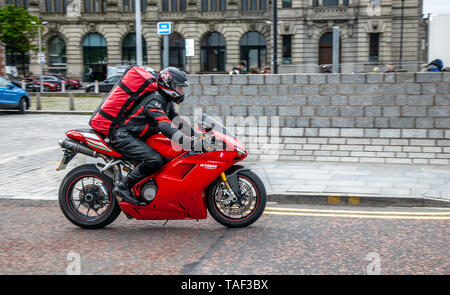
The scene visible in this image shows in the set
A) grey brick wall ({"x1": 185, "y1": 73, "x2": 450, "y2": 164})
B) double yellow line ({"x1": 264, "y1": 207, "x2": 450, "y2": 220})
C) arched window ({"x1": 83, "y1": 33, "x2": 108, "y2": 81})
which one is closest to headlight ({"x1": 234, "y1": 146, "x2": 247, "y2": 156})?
double yellow line ({"x1": 264, "y1": 207, "x2": 450, "y2": 220})

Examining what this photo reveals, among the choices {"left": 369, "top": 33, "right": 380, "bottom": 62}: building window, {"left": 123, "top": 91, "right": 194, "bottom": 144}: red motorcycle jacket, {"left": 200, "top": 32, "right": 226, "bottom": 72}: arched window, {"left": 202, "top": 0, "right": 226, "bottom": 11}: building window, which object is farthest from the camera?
{"left": 200, "top": 32, "right": 226, "bottom": 72}: arched window

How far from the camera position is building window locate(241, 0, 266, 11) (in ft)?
160

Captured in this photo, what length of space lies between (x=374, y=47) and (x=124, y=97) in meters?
43.4

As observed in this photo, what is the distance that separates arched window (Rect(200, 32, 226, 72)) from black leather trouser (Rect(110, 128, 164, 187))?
45.5 m

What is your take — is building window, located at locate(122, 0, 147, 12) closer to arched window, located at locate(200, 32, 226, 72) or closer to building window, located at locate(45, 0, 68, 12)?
building window, located at locate(45, 0, 68, 12)

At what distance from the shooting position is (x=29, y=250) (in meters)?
4.72

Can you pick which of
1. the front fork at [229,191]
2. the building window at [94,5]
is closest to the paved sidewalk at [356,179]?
the front fork at [229,191]

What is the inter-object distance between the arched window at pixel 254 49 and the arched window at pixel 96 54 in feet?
45.4

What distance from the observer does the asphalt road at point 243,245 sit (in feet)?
13.9

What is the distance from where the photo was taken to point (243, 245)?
190 inches

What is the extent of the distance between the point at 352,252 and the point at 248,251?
3.08ft

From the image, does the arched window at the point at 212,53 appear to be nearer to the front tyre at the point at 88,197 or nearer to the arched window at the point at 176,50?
the arched window at the point at 176,50
